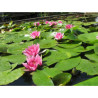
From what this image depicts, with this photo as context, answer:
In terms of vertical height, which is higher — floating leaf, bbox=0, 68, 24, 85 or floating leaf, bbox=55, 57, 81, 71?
floating leaf, bbox=55, 57, 81, 71

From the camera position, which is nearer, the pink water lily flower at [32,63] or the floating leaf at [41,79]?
the floating leaf at [41,79]

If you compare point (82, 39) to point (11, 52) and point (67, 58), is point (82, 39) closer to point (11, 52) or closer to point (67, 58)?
point (67, 58)

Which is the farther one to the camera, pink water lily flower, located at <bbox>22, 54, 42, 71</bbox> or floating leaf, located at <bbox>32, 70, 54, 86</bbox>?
pink water lily flower, located at <bbox>22, 54, 42, 71</bbox>

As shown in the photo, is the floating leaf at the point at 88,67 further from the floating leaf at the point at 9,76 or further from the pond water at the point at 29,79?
the floating leaf at the point at 9,76

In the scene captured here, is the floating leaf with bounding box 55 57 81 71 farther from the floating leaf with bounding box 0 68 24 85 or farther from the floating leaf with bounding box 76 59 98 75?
the floating leaf with bounding box 0 68 24 85

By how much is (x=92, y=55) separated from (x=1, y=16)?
14.7 feet

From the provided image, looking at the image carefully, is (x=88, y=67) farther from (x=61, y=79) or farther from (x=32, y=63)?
(x=32, y=63)

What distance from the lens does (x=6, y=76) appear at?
36.6 inches

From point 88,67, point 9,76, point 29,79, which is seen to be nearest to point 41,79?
point 29,79

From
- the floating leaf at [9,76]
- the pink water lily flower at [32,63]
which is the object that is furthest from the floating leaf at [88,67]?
the floating leaf at [9,76]

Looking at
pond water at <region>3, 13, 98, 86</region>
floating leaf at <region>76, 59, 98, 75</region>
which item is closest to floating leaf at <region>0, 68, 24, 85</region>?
pond water at <region>3, 13, 98, 86</region>

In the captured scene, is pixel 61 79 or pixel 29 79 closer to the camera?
pixel 61 79
